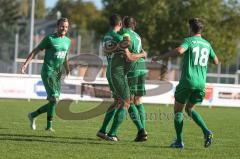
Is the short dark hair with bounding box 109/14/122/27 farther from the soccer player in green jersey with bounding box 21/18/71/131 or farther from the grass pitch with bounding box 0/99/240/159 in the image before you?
the grass pitch with bounding box 0/99/240/159

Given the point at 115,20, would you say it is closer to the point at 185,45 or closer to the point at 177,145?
the point at 185,45

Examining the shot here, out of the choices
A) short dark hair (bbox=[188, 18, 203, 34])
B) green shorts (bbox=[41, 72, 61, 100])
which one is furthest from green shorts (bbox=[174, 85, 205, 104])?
green shorts (bbox=[41, 72, 61, 100])

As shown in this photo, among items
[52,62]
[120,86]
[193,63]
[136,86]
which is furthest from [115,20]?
[52,62]

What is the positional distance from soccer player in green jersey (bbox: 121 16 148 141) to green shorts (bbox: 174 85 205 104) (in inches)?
43.6

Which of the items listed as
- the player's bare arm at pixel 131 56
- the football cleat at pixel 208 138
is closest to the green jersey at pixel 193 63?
the football cleat at pixel 208 138

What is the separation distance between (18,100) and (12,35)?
2144cm

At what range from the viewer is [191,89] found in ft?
36.1

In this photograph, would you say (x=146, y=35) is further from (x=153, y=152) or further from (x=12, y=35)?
(x=153, y=152)

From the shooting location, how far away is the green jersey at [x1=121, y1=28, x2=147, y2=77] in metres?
11.8

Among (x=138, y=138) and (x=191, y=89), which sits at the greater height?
(x=191, y=89)

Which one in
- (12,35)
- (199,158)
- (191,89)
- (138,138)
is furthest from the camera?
(12,35)

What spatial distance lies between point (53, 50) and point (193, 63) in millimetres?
3623

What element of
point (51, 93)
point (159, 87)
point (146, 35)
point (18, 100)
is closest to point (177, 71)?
point (146, 35)

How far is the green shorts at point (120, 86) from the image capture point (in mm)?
11781
